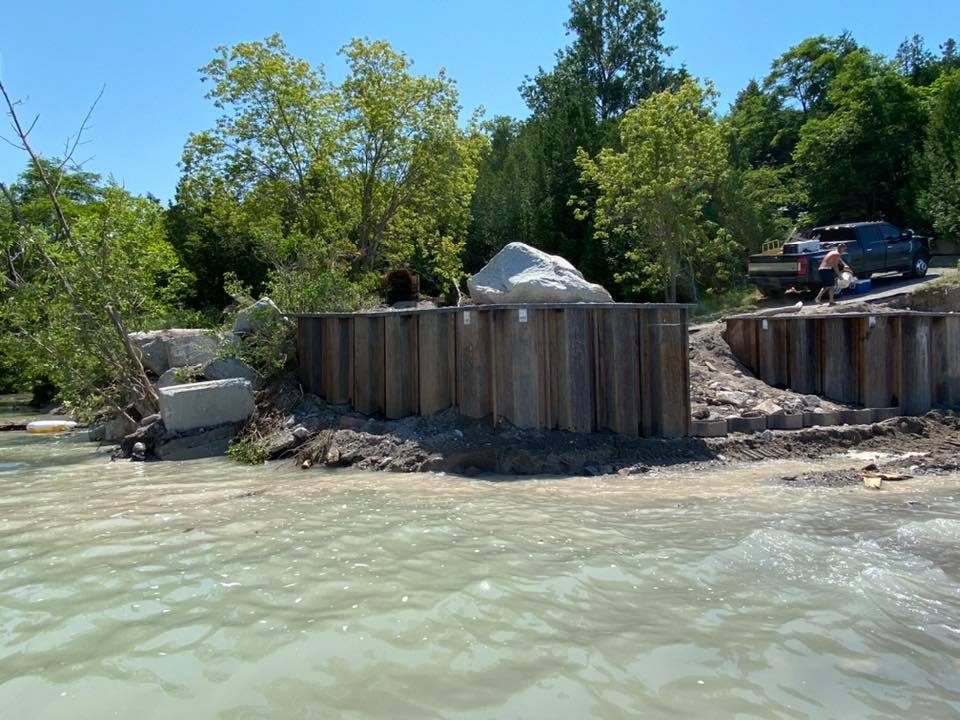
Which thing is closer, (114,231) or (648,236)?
(114,231)

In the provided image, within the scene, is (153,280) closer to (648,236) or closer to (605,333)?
(605,333)

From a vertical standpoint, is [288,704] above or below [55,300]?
below

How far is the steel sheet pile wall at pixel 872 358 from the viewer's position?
11.4 metres

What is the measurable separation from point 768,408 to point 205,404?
25.8 ft

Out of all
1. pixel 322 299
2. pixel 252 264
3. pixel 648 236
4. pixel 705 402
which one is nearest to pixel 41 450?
pixel 322 299

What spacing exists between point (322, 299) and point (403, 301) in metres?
5.07

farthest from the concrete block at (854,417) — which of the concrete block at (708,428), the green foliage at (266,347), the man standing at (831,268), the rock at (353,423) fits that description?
the green foliage at (266,347)

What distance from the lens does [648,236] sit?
22781 millimetres

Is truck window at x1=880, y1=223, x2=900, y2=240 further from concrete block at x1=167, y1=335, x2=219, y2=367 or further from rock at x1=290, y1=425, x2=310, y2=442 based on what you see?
concrete block at x1=167, y1=335, x2=219, y2=367

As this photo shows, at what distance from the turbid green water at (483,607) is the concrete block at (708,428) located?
2.48m

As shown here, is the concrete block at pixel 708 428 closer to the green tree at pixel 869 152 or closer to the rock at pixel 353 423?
the rock at pixel 353 423

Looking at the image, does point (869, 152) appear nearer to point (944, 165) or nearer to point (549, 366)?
Result: point (944, 165)

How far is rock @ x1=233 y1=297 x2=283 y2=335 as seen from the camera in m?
12.2

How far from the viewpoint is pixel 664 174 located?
832 inches
